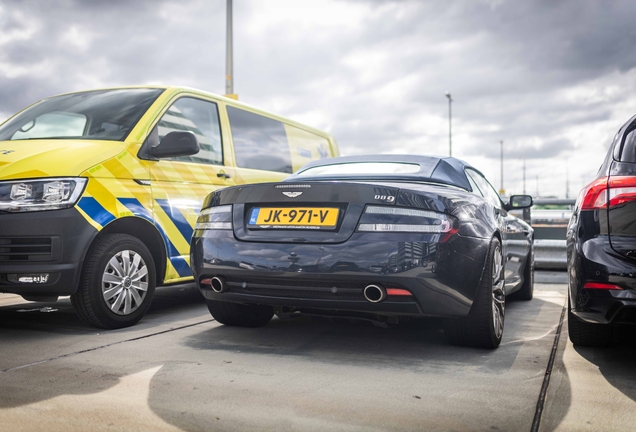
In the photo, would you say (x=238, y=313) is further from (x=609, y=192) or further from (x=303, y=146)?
(x=303, y=146)

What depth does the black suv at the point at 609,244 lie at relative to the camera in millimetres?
3221

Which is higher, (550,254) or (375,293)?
(375,293)

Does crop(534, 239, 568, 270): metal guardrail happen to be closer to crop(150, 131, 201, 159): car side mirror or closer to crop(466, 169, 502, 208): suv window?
crop(466, 169, 502, 208): suv window

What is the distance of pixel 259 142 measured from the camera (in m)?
6.82

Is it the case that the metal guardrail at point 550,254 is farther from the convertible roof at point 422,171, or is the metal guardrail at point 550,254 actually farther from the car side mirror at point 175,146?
the car side mirror at point 175,146

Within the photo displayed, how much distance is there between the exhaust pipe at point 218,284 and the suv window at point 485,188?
2052 mm

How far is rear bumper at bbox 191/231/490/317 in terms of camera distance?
340cm

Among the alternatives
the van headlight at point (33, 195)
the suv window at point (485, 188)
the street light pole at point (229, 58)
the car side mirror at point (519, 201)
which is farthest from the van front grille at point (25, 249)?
the street light pole at point (229, 58)

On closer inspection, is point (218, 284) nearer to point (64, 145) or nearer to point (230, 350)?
point (230, 350)

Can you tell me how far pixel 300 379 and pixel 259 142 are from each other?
397cm

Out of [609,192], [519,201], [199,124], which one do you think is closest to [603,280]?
[609,192]

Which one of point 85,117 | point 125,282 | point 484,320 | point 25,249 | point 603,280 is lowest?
point 484,320

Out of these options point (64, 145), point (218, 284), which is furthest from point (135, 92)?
point (218, 284)

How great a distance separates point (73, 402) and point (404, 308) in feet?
5.53
